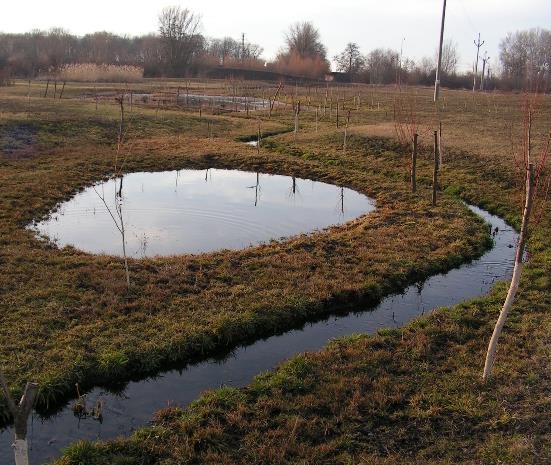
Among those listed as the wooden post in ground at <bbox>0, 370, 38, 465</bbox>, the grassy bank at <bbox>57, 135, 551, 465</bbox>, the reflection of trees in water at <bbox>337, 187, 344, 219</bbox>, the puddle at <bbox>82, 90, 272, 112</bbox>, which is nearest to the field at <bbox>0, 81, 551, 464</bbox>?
the grassy bank at <bbox>57, 135, 551, 465</bbox>

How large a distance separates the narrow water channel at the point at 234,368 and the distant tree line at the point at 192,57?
49.6 meters

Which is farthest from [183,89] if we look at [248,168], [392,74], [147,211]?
[147,211]

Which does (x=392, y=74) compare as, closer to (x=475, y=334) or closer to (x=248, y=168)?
(x=248, y=168)

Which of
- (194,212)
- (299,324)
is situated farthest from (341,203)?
(299,324)

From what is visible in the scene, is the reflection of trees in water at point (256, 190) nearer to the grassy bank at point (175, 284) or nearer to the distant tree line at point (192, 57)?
the grassy bank at point (175, 284)

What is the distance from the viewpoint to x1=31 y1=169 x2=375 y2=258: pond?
13680mm

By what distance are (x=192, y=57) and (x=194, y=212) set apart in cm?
7718

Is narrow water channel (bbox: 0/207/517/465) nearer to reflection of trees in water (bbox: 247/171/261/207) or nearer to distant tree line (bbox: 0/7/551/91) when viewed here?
reflection of trees in water (bbox: 247/171/261/207)

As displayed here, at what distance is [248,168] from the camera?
23.5 metres

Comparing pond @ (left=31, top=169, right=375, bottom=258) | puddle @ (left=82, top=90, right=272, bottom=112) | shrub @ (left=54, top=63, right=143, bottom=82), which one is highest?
shrub @ (left=54, top=63, right=143, bottom=82)

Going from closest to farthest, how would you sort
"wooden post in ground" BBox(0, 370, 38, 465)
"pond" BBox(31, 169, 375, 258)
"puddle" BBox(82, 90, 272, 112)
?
"wooden post in ground" BBox(0, 370, 38, 465), "pond" BBox(31, 169, 375, 258), "puddle" BBox(82, 90, 272, 112)

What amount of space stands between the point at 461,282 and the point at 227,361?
591 centimetres

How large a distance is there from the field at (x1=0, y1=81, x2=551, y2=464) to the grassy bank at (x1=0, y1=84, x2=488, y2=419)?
0.11 ft

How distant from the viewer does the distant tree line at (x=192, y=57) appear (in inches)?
2763
